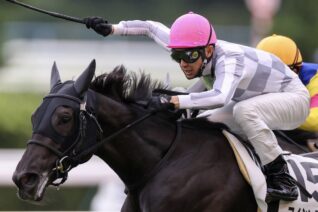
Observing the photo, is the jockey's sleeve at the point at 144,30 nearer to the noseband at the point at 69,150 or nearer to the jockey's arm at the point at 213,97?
the jockey's arm at the point at 213,97

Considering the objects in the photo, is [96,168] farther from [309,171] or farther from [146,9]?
[146,9]

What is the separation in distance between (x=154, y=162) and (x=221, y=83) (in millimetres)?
591

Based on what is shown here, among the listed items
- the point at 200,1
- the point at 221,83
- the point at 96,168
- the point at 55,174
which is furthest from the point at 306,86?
the point at 200,1

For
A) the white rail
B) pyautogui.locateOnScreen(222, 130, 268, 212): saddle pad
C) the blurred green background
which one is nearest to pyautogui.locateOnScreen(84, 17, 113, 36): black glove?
pyautogui.locateOnScreen(222, 130, 268, 212): saddle pad

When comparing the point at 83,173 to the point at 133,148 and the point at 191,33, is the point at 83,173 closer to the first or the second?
the point at 133,148

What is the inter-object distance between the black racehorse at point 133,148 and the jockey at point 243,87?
18 centimetres

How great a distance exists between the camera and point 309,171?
6148mm

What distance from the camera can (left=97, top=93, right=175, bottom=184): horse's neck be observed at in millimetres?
5680

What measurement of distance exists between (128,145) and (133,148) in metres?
0.04

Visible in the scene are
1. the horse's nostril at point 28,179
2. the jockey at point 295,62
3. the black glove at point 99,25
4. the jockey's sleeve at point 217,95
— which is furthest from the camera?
the jockey at point 295,62

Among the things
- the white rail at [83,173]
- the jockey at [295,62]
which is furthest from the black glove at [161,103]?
the white rail at [83,173]

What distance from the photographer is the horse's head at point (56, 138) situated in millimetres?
5320

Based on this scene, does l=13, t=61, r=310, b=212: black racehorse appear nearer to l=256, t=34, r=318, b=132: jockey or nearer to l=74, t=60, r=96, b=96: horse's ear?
l=74, t=60, r=96, b=96: horse's ear

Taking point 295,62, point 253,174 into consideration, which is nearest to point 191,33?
point 253,174
